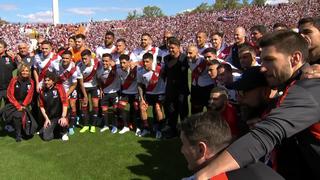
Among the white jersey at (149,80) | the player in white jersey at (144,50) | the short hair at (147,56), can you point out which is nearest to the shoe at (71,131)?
the white jersey at (149,80)

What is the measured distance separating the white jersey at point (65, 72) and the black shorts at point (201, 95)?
2750 mm

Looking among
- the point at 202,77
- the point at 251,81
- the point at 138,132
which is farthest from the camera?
the point at 138,132

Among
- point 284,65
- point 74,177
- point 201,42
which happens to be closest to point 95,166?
point 74,177

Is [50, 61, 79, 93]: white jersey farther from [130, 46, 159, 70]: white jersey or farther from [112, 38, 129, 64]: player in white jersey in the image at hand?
[130, 46, 159, 70]: white jersey

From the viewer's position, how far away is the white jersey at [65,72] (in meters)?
8.84

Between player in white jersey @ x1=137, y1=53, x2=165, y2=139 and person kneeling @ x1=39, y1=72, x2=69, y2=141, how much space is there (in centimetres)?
163

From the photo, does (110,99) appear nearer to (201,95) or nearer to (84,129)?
(84,129)

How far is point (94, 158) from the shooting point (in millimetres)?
6945

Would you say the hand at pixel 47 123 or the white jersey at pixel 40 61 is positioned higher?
the white jersey at pixel 40 61

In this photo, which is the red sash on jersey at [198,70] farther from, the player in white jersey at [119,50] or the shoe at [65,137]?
the shoe at [65,137]

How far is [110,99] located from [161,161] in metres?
2.75

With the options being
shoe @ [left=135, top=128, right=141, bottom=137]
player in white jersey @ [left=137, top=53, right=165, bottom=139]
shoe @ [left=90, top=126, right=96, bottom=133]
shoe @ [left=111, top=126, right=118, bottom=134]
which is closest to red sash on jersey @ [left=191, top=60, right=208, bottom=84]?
player in white jersey @ [left=137, top=53, right=165, bottom=139]

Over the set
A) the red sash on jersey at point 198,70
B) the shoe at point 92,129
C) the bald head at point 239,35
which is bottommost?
the shoe at point 92,129

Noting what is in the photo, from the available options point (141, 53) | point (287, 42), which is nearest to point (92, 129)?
point (141, 53)
